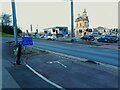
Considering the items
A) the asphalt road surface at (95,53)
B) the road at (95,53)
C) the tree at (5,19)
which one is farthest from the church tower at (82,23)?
the asphalt road surface at (95,53)

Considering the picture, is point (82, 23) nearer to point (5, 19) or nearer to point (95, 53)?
point (5, 19)

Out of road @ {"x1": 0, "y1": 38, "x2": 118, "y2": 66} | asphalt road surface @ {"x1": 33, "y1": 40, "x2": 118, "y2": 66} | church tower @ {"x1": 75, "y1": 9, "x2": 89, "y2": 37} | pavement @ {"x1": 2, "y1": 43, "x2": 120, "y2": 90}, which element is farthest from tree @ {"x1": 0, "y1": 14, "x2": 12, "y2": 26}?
pavement @ {"x1": 2, "y1": 43, "x2": 120, "y2": 90}

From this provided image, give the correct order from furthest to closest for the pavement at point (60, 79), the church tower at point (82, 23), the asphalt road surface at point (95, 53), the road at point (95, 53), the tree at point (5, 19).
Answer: the tree at point (5, 19) → the church tower at point (82, 23) → the road at point (95, 53) → the asphalt road surface at point (95, 53) → the pavement at point (60, 79)

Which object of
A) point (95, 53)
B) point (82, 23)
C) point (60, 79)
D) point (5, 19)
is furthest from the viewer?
point (5, 19)

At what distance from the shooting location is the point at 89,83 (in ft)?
26.7

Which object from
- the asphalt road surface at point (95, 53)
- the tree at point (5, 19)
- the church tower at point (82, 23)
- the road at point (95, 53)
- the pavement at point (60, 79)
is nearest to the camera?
the pavement at point (60, 79)

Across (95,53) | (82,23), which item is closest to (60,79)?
(95,53)

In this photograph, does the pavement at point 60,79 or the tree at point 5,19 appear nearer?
the pavement at point 60,79

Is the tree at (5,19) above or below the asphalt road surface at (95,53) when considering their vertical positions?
above

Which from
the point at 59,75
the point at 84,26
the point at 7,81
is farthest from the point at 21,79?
the point at 84,26

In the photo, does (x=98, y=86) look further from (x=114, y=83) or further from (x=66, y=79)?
(x=66, y=79)

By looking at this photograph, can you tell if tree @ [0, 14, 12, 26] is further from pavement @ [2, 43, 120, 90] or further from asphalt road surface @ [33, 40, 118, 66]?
pavement @ [2, 43, 120, 90]

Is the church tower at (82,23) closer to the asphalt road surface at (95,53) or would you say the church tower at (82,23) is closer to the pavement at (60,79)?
the asphalt road surface at (95,53)

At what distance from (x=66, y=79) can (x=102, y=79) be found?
1470mm
